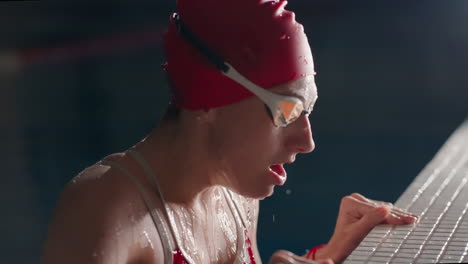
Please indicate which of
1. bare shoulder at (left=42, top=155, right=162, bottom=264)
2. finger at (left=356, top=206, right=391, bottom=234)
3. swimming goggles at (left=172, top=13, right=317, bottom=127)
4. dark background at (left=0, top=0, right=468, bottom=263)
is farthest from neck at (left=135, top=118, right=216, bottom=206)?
dark background at (left=0, top=0, right=468, bottom=263)

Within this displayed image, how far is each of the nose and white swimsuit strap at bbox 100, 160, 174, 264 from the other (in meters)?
0.43

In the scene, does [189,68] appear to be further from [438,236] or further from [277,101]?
[438,236]

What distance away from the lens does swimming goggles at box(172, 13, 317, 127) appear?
216cm

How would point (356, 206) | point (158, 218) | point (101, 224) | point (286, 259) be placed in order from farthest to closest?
point (356, 206)
point (158, 218)
point (101, 224)
point (286, 259)

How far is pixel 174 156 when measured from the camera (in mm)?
2365

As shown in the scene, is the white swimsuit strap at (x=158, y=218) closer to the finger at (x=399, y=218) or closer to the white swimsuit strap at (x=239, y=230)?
the white swimsuit strap at (x=239, y=230)

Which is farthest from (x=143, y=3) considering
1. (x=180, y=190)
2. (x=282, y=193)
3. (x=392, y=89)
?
(x=180, y=190)

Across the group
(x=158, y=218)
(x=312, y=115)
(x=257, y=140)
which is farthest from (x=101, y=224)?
(x=312, y=115)

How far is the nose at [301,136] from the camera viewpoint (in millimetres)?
2219

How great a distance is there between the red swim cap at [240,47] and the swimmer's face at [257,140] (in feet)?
0.11

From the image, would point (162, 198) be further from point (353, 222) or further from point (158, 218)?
point (353, 222)

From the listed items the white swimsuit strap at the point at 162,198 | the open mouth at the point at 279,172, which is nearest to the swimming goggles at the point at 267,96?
the open mouth at the point at 279,172

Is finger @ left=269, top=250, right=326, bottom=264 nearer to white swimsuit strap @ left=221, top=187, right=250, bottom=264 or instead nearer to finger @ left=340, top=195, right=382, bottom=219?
white swimsuit strap @ left=221, top=187, right=250, bottom=264

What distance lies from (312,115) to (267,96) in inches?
377
